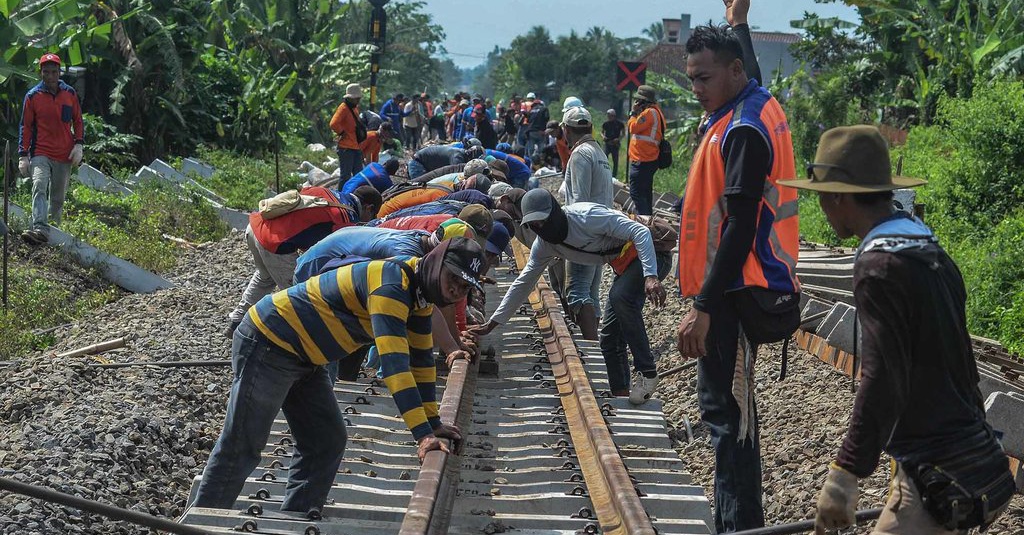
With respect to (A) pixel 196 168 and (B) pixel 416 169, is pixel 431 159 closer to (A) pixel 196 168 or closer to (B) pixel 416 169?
(B) pixel 416 169

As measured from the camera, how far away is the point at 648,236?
7.45 metres

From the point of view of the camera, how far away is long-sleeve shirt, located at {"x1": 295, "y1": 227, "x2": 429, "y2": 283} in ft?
19.7

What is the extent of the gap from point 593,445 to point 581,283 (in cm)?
324

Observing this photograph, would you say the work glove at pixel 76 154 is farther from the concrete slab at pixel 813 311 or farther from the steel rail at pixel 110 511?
the steel rail at pixel 110 511

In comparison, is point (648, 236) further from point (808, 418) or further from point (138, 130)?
point (138, 130)

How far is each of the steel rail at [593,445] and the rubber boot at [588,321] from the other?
18 cm

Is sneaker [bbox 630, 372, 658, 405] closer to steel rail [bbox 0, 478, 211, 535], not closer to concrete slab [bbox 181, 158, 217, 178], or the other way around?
steel rail [bbox 0, 478, 211, 535]

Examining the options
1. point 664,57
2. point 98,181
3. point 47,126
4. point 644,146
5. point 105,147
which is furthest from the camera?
point 664,57

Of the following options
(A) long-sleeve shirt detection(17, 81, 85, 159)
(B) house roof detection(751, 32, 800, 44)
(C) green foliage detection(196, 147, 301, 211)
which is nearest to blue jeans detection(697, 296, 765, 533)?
(A) long-sleeve shirt detection(17, 81, 85, 159)

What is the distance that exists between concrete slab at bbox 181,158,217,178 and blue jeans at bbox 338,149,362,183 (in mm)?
3429

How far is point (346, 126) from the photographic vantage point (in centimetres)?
1644

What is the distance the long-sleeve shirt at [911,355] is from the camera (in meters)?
3.21

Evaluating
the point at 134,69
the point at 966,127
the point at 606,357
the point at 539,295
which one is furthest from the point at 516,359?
the point at 134,69

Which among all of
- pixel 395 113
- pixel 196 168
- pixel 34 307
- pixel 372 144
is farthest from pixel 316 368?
pixel 395 113
